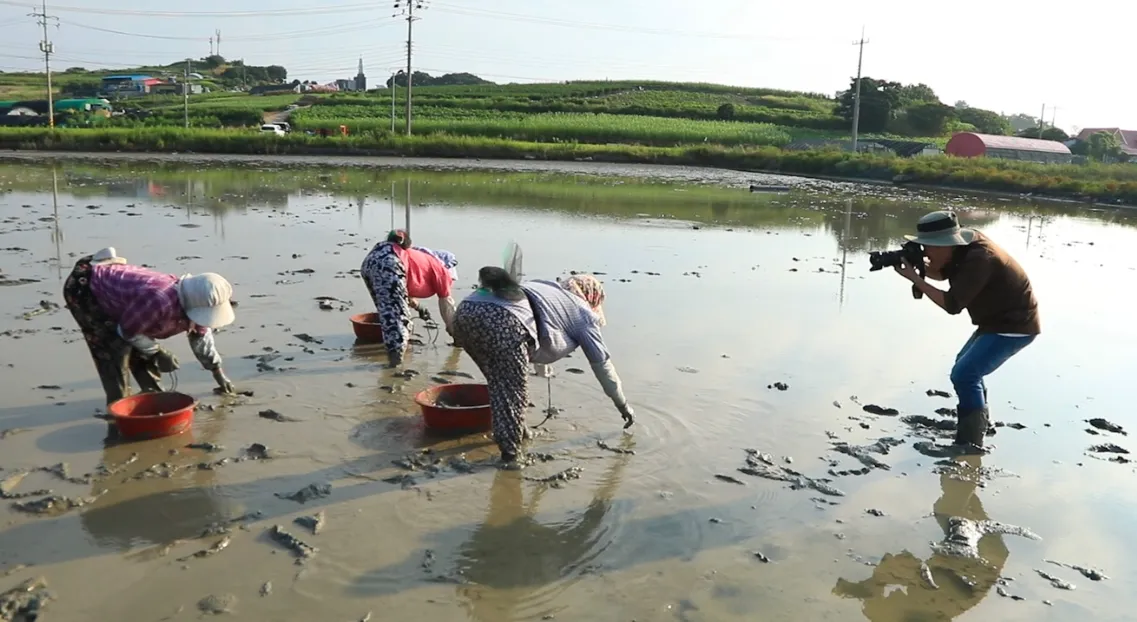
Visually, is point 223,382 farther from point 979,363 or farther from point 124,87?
point 124,87

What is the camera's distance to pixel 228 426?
6102 millimetres

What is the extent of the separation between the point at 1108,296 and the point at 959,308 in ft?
27.3

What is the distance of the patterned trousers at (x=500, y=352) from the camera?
17.0 feet

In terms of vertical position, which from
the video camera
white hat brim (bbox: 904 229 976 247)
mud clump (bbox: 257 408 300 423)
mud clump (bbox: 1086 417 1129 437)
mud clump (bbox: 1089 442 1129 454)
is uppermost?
white hat brim (bbox: 904 229 976 247)

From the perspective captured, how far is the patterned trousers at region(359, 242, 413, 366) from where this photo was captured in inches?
296

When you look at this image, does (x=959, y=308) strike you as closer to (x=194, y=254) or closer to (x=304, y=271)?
(x=304, y=271)

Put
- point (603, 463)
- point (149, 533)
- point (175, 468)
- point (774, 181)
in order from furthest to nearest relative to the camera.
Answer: point (774, 181) < point (603, 463) < point (175, 468) < point (149, 533)

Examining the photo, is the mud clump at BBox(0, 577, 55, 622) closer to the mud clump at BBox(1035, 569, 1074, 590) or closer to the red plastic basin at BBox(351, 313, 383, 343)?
the red plastic basin at BBox(351, 313, 383, 343)

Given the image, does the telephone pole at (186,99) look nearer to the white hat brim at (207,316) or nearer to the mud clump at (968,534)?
the white hat brim at (207,316)

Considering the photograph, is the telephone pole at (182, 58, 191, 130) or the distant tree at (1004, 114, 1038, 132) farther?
the distant tree at (1004, 114, 1038, 132)

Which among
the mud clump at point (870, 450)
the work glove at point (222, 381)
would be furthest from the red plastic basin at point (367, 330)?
the mud clump at point (870, 450)

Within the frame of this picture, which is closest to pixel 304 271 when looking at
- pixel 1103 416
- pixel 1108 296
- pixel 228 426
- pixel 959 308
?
pixel 228 426

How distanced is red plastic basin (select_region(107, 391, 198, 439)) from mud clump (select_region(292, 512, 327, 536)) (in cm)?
146

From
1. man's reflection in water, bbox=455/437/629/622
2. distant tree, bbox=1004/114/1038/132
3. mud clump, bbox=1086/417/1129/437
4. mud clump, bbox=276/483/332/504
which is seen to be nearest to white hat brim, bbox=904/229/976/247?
mud clump, bbox=1086/417/1129/437
